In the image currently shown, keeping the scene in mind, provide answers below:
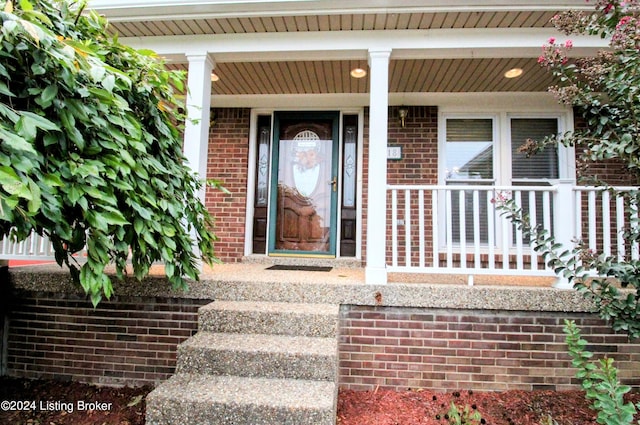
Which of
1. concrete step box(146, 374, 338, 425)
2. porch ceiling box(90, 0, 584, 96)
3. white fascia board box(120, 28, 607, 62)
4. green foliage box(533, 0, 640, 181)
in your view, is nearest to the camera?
concrete step box(146, 374, 338, 425)

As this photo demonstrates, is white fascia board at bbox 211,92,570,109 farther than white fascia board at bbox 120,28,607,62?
Yes

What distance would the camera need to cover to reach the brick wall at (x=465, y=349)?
2.60 meters

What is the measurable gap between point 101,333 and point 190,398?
158cm

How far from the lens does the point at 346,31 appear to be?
3.10 m

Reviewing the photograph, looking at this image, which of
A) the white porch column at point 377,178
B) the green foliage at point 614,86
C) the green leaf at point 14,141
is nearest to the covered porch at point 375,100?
the white porch column at point 377,178

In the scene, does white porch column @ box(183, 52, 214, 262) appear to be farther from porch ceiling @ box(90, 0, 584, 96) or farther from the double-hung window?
the double-hung window

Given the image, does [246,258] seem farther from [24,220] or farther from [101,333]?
[24,220]

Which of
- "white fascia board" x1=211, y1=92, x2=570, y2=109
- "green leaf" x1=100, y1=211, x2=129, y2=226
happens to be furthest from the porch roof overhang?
"green leaf" x1=100, y1=211, x2=129, y2=226

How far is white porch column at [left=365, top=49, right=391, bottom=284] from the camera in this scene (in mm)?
2770

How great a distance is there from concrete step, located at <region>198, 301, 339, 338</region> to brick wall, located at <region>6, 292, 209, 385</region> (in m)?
0.41

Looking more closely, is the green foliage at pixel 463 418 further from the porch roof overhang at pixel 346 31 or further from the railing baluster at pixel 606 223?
the porch roof overhang at pixel 346 31

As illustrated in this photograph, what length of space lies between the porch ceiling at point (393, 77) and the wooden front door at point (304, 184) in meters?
0.45

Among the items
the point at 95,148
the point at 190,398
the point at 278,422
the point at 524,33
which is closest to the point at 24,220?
the point at 95,148

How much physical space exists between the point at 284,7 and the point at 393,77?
A: 153 centimetres
